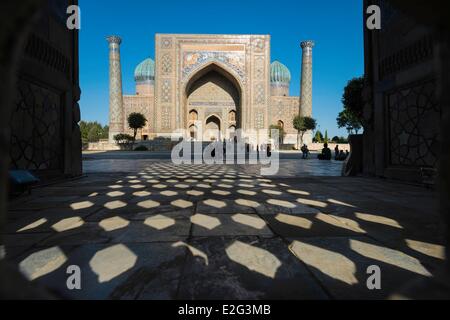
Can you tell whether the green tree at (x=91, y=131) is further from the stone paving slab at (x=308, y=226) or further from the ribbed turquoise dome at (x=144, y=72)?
the stone paving slab at (x=308, y=226)

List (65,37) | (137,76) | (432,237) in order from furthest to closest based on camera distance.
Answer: (137,76) → (65,37) → (432,237)

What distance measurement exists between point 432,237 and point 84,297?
193 cm

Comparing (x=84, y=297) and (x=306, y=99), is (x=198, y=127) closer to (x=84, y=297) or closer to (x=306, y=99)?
(x=306, y=99)

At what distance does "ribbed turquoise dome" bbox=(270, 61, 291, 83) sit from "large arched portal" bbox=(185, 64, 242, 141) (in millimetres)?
9653

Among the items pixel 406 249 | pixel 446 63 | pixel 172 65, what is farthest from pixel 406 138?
pixel 172 65

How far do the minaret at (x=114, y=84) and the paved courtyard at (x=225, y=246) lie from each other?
26.6 metres

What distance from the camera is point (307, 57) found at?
2859 cm

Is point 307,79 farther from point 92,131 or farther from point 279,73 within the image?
point 92,131

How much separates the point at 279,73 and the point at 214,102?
39.0ft

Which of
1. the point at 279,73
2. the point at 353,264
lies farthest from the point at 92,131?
the point at 353,264

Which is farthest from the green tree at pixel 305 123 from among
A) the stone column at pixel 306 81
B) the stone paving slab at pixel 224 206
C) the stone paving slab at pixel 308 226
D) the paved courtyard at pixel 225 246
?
the stone paving slab at pixel 308 226

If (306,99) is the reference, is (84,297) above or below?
below

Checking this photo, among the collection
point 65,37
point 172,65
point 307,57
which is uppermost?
point 307,57

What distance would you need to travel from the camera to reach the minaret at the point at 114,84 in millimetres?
26703
